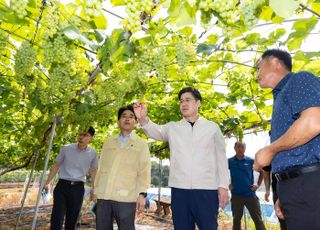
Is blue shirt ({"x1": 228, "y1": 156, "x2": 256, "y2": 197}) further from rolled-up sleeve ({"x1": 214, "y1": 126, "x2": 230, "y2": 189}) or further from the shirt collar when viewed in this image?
the shirt collar

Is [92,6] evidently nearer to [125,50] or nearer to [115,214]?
[125,50]

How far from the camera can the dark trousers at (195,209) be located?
110 inches

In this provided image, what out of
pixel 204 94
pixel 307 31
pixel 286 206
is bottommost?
pixel 286 206

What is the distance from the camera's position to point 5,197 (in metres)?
16.7

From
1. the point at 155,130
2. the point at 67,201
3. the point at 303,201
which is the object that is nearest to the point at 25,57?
the point at 155,130

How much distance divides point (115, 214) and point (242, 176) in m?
3.24

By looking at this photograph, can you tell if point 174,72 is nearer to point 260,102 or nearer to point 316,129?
point 260,102

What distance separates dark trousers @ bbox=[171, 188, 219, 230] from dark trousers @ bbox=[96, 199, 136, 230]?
648 millimetres

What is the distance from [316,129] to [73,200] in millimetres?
3808

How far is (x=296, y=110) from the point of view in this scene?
1.84 metres

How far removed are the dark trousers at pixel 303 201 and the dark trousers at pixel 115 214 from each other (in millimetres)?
1877

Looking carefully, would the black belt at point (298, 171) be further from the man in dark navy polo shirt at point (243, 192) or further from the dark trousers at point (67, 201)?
the man in dark navy polo shirt at point (243, 192)

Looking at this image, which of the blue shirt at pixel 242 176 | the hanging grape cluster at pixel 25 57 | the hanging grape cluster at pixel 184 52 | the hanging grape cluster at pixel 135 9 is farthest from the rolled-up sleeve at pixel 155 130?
the blue shirt at pixel 242 176

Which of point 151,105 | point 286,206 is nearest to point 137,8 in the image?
point 286,206
